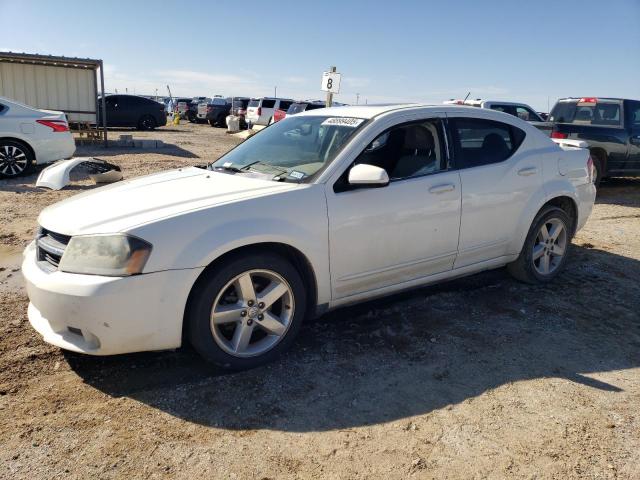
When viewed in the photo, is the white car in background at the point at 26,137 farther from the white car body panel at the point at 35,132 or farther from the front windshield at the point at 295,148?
the front windshield at the point at 295,148

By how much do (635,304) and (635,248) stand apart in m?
2.09

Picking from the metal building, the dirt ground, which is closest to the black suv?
the metal building

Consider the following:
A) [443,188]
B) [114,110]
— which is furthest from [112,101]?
[443,188]

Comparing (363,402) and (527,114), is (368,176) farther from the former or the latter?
(527,114)

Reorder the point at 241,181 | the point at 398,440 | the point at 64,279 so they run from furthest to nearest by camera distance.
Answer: the point at 241,181 → the point at 64,279 → the point at 398,440

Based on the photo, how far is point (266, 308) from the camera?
3.25 meters

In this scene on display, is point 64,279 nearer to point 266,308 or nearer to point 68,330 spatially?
point 68,330

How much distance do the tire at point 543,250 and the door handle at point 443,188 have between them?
116cm

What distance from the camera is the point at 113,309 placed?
9.14 ft

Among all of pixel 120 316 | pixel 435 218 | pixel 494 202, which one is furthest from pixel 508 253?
pixel 120 316

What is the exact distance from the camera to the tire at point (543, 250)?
4.68 metres

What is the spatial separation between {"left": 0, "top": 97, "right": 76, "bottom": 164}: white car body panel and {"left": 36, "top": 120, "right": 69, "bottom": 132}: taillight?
6cm

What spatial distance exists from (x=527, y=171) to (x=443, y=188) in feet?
3.57

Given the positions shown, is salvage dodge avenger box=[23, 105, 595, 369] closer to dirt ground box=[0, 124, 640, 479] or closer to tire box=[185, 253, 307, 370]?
tire box=[185, 253, 307, 370]
